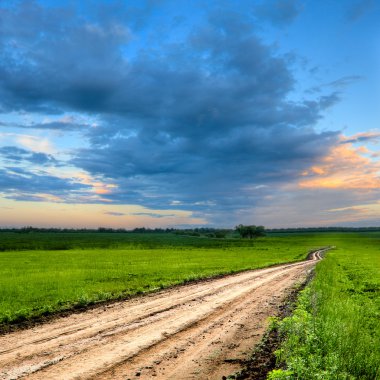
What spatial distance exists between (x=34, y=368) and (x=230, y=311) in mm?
10082

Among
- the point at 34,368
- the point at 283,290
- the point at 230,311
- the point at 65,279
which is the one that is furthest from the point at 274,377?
the point at 65,279

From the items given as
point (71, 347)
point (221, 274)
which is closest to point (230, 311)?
point (71, 347)

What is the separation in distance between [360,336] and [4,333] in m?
13.3

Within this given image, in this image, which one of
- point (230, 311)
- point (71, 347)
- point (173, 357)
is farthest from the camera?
point (230, 311)

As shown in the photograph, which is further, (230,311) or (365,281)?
(365,281)

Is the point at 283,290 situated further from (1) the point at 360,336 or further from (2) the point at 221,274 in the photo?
(1) the point at 360,336

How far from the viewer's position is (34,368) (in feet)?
31.1

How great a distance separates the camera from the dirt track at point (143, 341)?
9445 mm

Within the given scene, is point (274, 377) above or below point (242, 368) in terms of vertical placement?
above

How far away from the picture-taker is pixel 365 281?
29.7 m

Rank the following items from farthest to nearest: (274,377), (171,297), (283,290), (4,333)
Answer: (283,290), (171,297), (4,333), (274,377)

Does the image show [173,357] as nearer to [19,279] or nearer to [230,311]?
→ [230,311]

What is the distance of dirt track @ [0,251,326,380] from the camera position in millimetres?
9445

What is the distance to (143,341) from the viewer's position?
39.3ft
